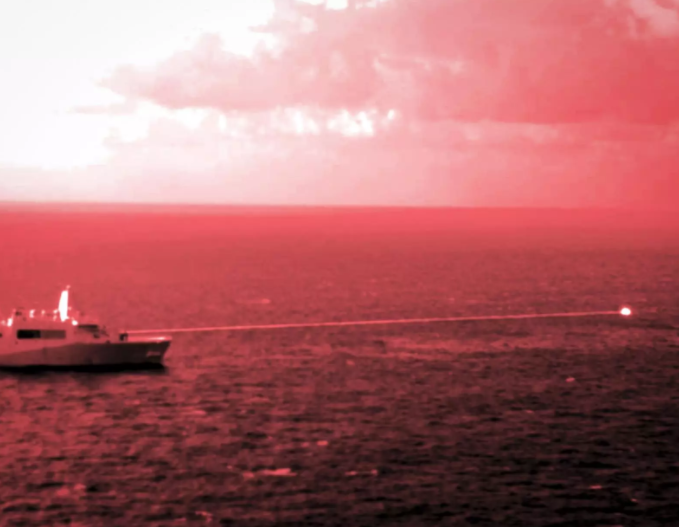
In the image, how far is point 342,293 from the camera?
176125 millimetres

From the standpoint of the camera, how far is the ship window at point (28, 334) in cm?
9078

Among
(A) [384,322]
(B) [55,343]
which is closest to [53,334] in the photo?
(B) [55,343]

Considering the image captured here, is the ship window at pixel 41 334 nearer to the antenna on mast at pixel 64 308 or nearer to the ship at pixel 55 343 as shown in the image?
the ship at pixel 55 343

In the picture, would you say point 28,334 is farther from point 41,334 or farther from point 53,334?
point 53,334

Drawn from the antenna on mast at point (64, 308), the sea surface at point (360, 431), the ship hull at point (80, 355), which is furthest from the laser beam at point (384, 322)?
the antenna on mast at point (64, 308)

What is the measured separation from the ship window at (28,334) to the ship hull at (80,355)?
4.43 feet

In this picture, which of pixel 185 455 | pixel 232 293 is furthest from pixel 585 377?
pixel 232 293

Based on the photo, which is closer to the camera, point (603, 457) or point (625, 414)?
point (603, 457)

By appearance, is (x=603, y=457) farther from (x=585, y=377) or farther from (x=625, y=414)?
(x=585, y=377)

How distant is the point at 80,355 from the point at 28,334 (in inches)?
231

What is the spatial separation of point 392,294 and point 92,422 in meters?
108

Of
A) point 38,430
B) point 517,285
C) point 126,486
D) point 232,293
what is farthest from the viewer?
point 517,285

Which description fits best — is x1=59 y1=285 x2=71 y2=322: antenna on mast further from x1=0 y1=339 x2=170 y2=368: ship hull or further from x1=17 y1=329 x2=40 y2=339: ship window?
x1=0 y1=339 x2=170 y2=368: ship hull

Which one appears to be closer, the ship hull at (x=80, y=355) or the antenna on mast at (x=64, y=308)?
the ship hull at (x=80, y=355)
